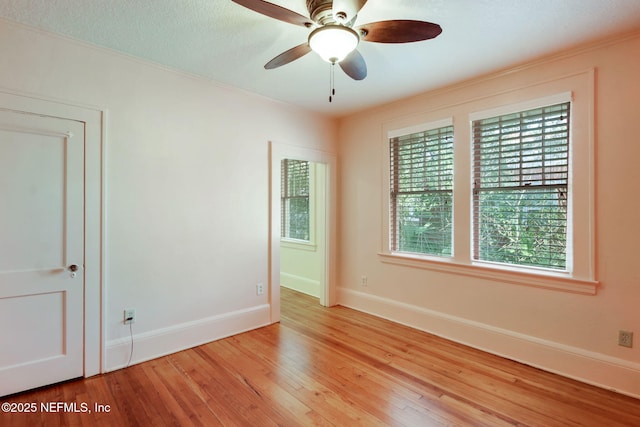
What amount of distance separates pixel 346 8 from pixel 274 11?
38 centimetres

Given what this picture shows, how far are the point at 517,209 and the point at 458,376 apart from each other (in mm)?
1521

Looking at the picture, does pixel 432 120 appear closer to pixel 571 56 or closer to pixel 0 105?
pixel 571 56

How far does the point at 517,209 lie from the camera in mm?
2836

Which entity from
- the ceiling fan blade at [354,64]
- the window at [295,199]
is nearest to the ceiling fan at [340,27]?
the ceiling fan blade at [354,64]

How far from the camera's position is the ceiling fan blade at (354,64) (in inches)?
81.9

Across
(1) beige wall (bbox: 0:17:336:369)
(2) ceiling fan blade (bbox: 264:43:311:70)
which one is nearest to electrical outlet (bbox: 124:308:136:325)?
(1) beige wall (bbox: 0:17:336:369)

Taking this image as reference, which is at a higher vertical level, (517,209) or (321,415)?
(517,209)

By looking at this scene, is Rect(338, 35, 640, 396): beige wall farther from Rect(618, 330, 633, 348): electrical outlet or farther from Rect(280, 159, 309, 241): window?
Rect(280, 159, 309, 241): window

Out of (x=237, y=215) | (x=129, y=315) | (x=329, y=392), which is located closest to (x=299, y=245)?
(x=237, y=215)

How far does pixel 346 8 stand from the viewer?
65.2 inches

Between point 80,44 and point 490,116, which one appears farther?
point 490,116

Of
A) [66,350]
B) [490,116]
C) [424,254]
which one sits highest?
[490,116]

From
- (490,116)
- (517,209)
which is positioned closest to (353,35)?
(490,116)

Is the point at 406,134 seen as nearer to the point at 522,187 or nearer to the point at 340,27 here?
the point at 522,187
